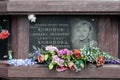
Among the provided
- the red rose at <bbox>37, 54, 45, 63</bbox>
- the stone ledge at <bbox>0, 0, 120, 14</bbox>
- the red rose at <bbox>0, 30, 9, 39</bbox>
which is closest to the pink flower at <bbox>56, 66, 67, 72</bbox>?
the red rose at <bbox>37, 54, 45, 63</bbox>

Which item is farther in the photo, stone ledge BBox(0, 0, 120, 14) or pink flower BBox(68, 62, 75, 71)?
stone ledge BBox(0, 0, 120, 14)

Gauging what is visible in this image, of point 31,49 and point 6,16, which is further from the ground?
point 6,16

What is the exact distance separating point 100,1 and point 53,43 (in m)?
0.91

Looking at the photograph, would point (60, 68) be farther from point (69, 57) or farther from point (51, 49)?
point (51, 49)

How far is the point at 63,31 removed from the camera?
5629 millimetres

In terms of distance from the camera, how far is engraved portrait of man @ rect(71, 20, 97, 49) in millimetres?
5645

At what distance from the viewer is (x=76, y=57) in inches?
211

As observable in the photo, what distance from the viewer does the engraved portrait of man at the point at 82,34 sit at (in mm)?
5645

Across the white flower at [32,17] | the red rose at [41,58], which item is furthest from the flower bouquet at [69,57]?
the white flower at [32,17]

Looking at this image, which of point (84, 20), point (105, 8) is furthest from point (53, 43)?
point (105, 8)

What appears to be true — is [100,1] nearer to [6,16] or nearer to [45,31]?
[45,31]

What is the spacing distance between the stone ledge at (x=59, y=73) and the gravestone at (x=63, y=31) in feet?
1.41

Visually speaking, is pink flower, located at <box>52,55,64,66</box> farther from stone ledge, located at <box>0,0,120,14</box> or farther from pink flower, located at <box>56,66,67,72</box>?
stone ledge, located at <box>0,0,120,14</box>

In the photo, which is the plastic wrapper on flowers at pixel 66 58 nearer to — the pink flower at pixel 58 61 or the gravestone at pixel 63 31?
the pink flower at pixel 58 61
